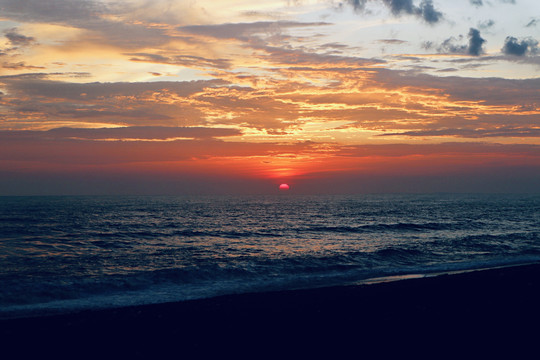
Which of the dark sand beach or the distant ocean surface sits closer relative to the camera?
the dark sand beach

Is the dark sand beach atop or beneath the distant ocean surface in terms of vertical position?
atop

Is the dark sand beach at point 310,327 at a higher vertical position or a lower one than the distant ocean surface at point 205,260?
higher

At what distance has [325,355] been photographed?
334 inches

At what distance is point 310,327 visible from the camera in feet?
34.3

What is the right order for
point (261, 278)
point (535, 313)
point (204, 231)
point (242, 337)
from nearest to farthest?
1. point (242, 337)
2. point (535, 313)
3. point (261, 278)
4. point (204, 231)

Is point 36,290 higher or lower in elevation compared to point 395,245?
higher

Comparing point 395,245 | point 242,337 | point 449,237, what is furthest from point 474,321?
point 449,237

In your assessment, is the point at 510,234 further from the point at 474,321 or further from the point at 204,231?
the point at 474,321

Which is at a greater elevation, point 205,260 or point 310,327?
point 310,327

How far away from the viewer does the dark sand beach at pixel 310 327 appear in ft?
29.1

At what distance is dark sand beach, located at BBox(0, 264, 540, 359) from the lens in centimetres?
886

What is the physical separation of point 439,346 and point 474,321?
234 centimetres

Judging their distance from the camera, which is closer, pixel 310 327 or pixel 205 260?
pixel 310 327

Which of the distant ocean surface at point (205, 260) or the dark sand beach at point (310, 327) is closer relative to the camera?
the dark sand beach at point (310, 327)
